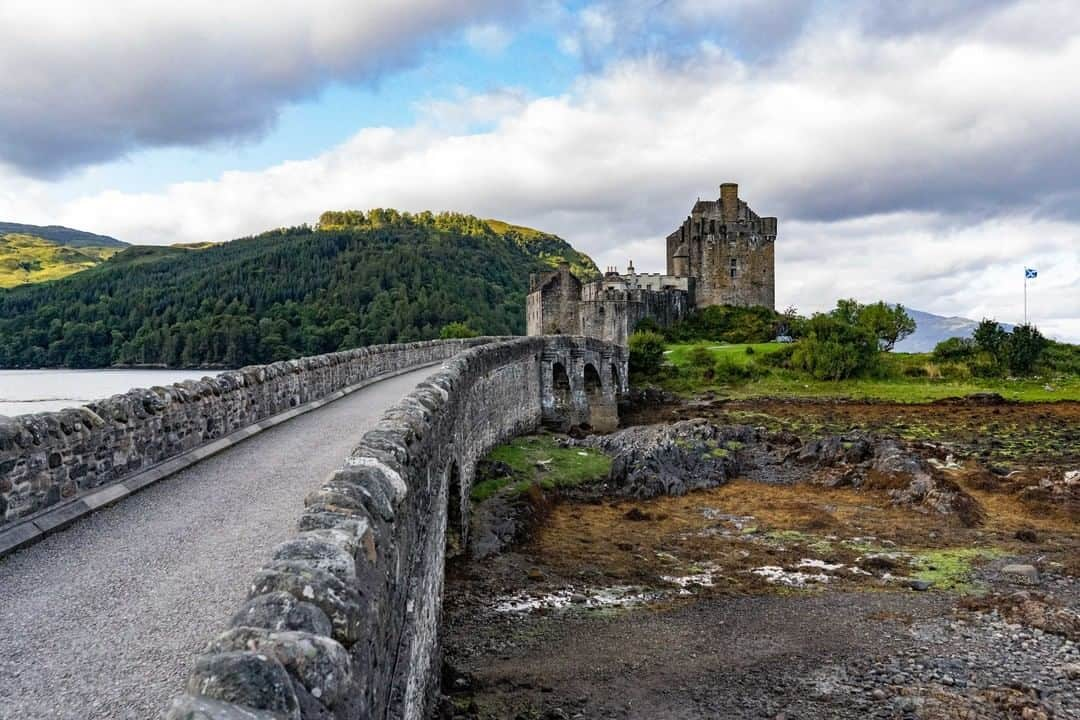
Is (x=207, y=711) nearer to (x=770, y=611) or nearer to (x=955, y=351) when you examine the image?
(x=770, y=611)

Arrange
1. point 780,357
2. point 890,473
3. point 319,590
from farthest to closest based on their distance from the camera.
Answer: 1. point 780,357
2. point 890,473
3. point 319,590

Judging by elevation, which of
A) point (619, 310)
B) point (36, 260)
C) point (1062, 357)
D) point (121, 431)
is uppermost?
point (36, 260)

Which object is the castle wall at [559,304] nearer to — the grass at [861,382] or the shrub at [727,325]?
the shrub at [727,325]

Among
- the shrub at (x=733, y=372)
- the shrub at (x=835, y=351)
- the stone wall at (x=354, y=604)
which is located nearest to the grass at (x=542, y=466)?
the stone wall at (x=354, y=604)

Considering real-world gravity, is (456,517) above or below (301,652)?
below

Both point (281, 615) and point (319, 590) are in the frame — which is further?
point (319, 590)

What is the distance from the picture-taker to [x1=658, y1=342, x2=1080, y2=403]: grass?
3428 centimetres

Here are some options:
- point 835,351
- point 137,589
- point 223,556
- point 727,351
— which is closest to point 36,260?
point 727,351

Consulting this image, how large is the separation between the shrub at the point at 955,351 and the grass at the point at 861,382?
63 centimetres

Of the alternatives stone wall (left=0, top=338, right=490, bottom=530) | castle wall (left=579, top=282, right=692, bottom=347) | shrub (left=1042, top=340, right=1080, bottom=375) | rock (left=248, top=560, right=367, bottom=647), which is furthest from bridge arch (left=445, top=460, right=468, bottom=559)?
shrub (left=1042, top=340, right=1080, bottom=375)

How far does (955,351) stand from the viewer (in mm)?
39406

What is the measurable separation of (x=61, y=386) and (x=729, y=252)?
45.5 m

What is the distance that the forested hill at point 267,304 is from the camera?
6950cm

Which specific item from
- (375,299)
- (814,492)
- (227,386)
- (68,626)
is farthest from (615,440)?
(375,299)
